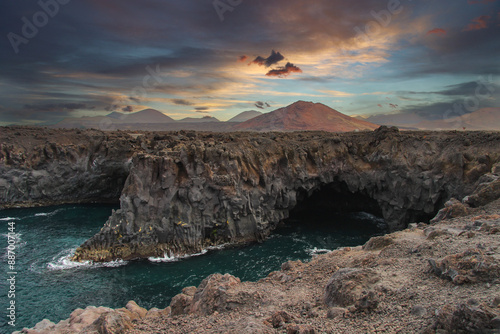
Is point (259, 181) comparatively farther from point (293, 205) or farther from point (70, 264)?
point (70, 264)

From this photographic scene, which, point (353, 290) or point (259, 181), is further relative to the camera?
point (259, 181)

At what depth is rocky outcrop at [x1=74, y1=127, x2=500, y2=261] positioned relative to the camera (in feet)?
127

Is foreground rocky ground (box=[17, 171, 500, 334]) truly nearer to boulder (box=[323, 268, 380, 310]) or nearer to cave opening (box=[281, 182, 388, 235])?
boulder (box=[323, 268, 380, 310])

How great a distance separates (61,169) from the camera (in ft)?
217

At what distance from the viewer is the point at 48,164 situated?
65.8 meters

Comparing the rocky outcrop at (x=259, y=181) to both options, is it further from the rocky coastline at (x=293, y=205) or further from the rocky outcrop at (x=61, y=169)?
the rocky outcrop at (x=61, y=169)

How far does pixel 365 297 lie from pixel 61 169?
7174 centimetres

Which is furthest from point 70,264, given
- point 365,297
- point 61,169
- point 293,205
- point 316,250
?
point 61,169

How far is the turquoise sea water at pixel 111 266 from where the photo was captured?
28.9 meters

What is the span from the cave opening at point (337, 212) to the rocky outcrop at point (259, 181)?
11.5 ft

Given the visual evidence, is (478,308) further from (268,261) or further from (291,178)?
(291,178)

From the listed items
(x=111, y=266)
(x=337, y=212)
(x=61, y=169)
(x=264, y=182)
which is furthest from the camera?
(x=61, y=169)

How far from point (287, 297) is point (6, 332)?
25004 mm

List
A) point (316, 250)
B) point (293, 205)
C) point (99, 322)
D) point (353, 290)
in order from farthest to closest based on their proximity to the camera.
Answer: point (293, 205), point (316, 250), point (99, 322), point (353, 290)
